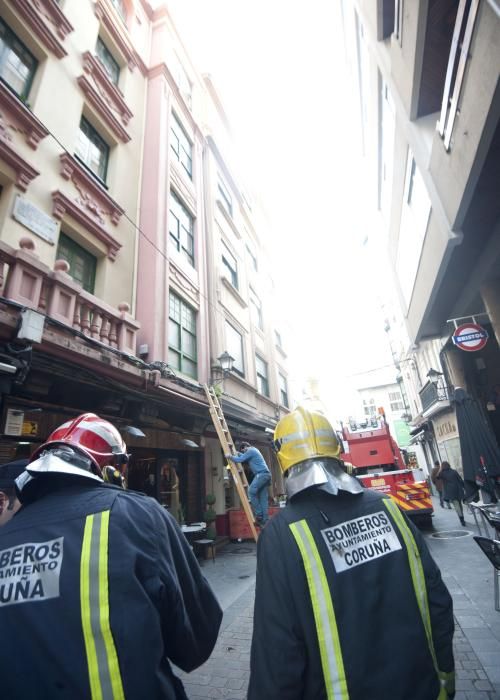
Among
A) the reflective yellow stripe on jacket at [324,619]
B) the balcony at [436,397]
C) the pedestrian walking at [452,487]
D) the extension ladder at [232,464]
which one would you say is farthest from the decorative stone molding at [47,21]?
the balcony at [436,397]

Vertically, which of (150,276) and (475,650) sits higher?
(150,276)

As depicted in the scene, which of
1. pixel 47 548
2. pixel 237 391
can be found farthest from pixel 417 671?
pixel 237 391

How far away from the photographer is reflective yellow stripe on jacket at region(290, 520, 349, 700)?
1.36 meters

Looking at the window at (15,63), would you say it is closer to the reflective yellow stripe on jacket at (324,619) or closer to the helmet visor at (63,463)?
the helmet visor at (63,463)

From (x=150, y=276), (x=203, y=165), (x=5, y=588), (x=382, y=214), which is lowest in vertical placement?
(x=5, y=588)

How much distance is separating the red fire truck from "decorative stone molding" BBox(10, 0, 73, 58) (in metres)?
12.0

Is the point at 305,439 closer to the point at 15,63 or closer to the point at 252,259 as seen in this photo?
the point at 15,63

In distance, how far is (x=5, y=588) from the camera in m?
1.39

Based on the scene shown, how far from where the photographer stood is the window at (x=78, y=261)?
6.80 meters

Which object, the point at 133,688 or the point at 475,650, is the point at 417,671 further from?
the point at 475,650

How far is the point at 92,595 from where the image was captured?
1.36m

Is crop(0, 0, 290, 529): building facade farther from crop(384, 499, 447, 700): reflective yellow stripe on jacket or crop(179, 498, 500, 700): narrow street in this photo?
crop(384, 499, 447, 700): reflective yellow stripe on jacket

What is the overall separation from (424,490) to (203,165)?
1426cm

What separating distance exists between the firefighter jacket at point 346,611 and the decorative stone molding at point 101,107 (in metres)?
10.2
